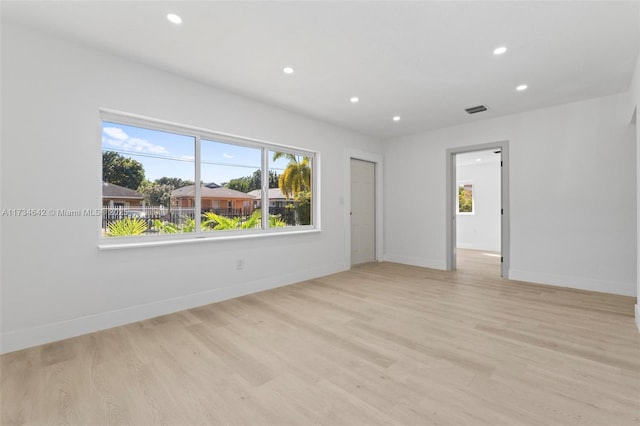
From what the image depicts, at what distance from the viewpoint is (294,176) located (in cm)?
471

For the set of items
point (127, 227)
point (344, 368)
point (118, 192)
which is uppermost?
point (118, 192)

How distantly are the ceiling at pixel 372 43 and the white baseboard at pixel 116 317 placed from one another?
8.29ft

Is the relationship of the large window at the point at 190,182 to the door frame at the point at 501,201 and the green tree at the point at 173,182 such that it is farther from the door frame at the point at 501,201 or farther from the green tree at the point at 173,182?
the door frame at the point at 501,201

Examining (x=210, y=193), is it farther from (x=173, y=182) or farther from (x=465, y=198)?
(x=465, y=198)

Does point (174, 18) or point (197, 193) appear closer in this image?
point (174, 18)

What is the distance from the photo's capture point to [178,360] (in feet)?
7.14

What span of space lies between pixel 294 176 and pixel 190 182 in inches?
67.1

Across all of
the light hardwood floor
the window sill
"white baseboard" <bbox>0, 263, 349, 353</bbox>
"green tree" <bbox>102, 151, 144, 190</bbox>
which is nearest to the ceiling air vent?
the light hardwood floor

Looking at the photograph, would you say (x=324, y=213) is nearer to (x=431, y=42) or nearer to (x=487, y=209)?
(x=431, y=42)

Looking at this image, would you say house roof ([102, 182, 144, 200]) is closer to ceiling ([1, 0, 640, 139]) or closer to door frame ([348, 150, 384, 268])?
ceiling ([1, 0, 640, 139])

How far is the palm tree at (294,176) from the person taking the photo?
14.9ft

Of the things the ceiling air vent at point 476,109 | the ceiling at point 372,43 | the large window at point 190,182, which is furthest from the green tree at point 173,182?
the ceiling air vent at point 476,109

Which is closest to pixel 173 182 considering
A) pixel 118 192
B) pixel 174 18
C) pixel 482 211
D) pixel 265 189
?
pixel 118 192

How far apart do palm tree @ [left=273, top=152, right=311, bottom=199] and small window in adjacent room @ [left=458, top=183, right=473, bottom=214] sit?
18.3 ft
